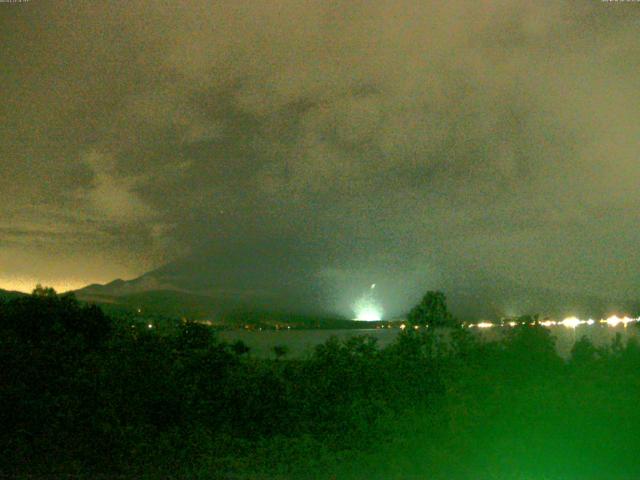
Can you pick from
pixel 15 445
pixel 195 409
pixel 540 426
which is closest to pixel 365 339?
pixel 195 409

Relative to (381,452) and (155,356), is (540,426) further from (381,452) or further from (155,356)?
(155,356)

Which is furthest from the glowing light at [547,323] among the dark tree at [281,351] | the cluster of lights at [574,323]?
the dark tree at [281,351]

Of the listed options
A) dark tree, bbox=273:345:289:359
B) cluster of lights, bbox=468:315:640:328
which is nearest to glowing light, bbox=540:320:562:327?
cluster of lights, bbox=468:315:640:328

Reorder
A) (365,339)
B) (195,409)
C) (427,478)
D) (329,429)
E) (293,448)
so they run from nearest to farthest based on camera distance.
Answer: (427,478), (293,448), (329,429), (195,409), (365,339)

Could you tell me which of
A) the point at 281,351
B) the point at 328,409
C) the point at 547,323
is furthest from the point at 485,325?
the point at 281,351

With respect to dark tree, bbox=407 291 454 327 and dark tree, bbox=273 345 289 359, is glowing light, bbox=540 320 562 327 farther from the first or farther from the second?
dark tree, bbox=273 345 289 359

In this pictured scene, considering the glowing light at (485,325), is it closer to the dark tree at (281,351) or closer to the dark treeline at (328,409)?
the dark treeline at (328,409)
